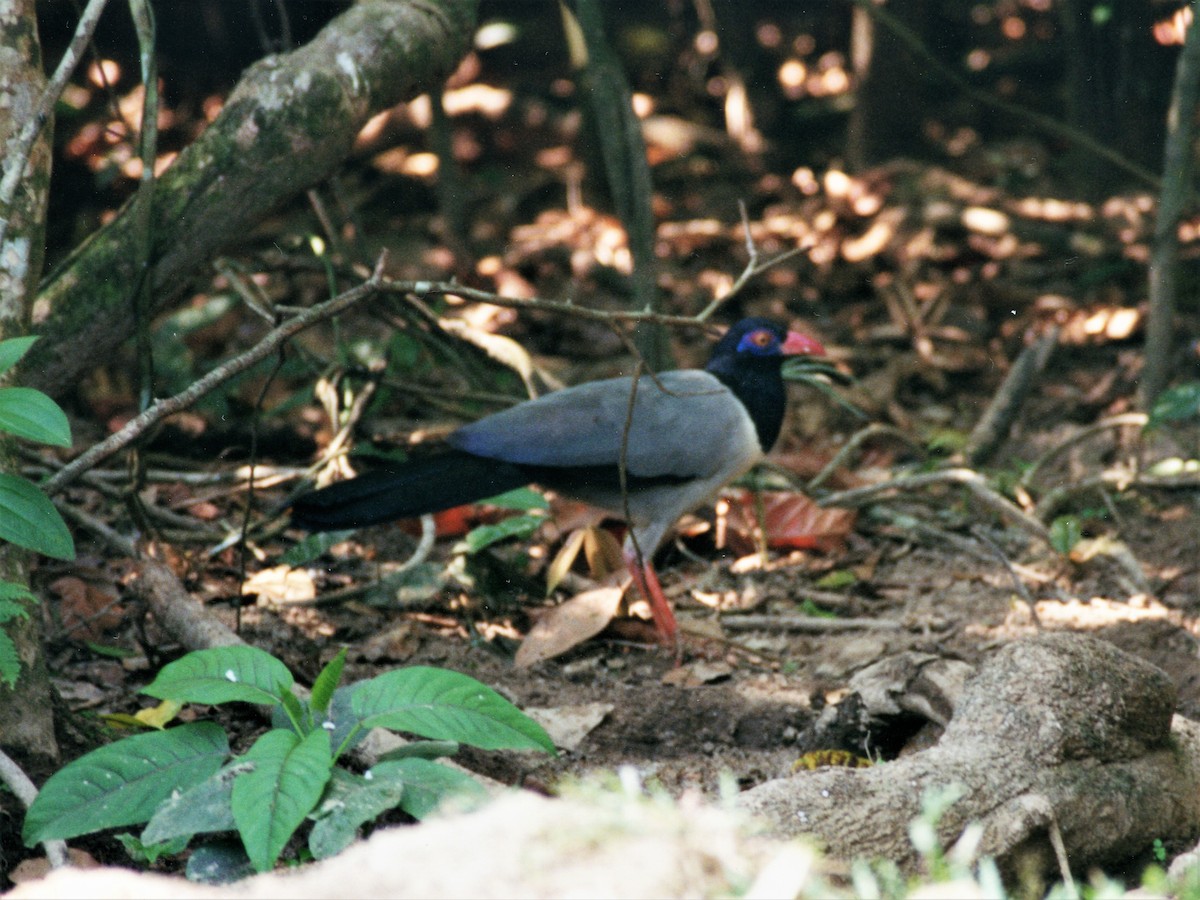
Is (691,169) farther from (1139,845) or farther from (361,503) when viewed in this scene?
(1139,845)

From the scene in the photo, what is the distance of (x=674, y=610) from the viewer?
4.79 meters

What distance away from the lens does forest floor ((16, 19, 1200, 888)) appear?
391 centimetres

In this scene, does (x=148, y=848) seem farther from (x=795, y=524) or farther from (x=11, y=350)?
(x=795, y=524)

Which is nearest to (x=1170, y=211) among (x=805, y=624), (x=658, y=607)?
(x=805, y=624)

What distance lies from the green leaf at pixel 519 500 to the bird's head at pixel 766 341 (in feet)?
3.68

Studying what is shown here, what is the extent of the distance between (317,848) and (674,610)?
8.67ft

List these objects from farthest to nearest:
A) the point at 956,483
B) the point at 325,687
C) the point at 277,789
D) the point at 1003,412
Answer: the point at 1003,412 → the point at 956,483 → the point at 325,687 → the point at 277,789

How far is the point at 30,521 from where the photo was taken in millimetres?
2504

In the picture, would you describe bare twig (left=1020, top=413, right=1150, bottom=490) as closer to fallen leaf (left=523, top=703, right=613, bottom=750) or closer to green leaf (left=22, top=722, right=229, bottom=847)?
fallen leaf (left=523, top=703, right=613, bottom=750)

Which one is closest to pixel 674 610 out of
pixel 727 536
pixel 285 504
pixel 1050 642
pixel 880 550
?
pixel 727 536

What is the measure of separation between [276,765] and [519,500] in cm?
235

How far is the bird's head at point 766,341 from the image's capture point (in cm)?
526

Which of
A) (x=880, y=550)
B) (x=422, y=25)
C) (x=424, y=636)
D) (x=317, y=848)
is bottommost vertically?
(x=880, y=550)

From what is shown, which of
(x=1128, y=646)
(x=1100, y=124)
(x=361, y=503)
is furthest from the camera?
(x=1100, y=124)
